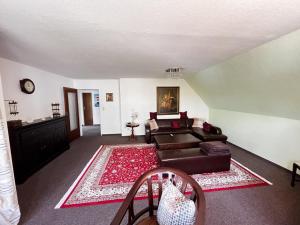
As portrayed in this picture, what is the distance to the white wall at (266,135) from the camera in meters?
2.83

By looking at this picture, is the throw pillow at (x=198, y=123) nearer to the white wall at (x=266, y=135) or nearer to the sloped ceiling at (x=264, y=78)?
the white wall at (x=266, y=135)

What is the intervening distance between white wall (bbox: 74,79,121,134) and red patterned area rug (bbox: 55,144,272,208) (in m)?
2.25

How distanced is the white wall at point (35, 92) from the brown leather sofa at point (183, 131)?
10.1ft

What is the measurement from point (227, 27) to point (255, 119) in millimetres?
2974

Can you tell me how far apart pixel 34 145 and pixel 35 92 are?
1.43 meters

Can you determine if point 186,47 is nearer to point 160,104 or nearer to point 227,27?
point 227,27

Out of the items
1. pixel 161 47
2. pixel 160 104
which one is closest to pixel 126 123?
A: pixel 160 104

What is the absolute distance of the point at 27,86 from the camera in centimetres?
323

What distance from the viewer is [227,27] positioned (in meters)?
1.65

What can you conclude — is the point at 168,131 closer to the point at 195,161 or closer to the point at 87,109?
the point at 195,161

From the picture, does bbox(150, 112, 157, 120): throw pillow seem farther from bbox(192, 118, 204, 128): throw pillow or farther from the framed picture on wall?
bbox(192, 118, 204, 128): throw pillow

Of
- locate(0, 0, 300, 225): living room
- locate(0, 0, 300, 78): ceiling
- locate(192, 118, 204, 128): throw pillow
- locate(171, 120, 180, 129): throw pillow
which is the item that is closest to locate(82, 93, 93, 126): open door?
locate(0, 0, 300, 225): living room

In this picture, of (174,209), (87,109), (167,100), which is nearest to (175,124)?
(167,100)

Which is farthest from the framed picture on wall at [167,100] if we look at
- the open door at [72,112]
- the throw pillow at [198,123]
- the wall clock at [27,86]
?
the wall clock at [27,86]
